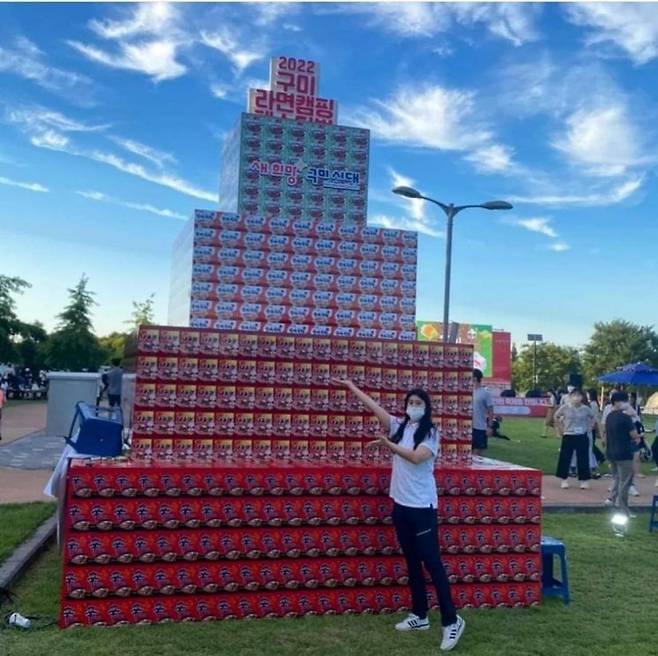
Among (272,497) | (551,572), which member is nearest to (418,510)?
(272,497)

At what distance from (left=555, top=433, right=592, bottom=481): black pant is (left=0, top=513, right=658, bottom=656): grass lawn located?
17.8 ft

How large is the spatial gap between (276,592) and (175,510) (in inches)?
40.2

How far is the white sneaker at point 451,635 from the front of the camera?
484 centimetres

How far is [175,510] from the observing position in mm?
5164

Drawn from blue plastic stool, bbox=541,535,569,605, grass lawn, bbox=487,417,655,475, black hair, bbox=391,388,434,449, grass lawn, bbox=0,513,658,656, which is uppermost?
black hair, bbox=391,388,434,449

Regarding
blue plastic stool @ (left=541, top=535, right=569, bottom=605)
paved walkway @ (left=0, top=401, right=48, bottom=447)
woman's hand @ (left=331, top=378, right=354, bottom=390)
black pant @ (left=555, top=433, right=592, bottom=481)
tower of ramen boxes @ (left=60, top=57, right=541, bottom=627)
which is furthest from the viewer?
paved walkway @ (left=0, top=401, right=48, bottom=447)

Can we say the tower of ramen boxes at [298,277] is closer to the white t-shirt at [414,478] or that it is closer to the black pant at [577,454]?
the white t-shirt at [414,478]

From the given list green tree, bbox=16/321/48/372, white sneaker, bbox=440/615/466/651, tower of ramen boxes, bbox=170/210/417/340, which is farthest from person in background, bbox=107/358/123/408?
green tree, bbox=16/321/48/372

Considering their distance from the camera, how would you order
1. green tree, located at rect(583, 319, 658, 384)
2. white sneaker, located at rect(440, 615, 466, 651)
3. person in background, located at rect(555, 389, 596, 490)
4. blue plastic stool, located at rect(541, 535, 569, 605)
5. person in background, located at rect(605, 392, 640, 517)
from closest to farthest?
1. white sneaker, located at rect(440, 615, 466, 651)
2. blue plastic stool, located at rect(541, 535, 569, 605)
3. person in background, located at rect(605, 392, 640, 517)
4. person in background, located at rect(555, 389, 596, 490)
5. green tree, located at rect(583, 319, 658, 384)

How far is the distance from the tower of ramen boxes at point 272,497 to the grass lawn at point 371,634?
0.20 m

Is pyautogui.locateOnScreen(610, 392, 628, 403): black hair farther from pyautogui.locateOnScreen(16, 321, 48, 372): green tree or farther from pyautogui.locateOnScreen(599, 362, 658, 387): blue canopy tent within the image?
pyautogui.locateOnScreen(16, 321, 48, 372): green tree

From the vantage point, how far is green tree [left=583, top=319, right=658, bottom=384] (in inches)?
2520

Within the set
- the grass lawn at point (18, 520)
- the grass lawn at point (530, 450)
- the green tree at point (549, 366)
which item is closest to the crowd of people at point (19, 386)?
the grass lawn at point (530, 450)

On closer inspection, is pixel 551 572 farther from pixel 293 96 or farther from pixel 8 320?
pixel 8 320
